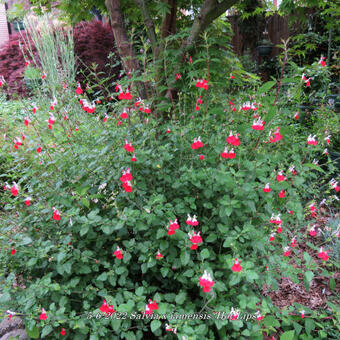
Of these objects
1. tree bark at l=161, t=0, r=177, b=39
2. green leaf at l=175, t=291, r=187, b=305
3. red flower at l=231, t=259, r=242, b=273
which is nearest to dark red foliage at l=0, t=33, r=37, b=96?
tree bark at l=161, t=0, r=177, b=39

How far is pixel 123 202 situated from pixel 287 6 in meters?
1.65

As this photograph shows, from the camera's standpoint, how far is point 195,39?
215 cm

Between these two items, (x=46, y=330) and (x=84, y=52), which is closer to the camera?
(x=46, y=330)

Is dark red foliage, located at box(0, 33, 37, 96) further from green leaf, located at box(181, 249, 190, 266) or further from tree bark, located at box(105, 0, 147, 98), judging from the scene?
green leaf, located at box(181, 249, 190, 266)

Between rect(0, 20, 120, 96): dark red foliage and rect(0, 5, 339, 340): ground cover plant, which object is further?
rect(0, 20, 120, 96): dark red foliage

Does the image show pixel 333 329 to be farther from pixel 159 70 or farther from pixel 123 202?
pixel 159 70

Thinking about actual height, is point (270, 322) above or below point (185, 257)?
below

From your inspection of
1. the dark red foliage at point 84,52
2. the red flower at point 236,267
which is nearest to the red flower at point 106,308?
the red flower at point 236,267

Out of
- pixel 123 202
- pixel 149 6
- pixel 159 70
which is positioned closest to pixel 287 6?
pixel 159 70

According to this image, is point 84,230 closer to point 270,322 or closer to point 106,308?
point 106,308

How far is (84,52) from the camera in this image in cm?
625

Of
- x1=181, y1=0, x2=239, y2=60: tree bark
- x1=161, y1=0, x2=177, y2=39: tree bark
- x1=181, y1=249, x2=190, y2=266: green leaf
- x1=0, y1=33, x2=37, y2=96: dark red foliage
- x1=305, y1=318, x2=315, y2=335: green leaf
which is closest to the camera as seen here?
x1=181, y1=249, x2=190, y2=266: green leaf

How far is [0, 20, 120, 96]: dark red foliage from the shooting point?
6.26m

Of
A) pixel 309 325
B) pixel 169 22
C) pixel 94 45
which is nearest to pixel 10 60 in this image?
pixel 94 45
